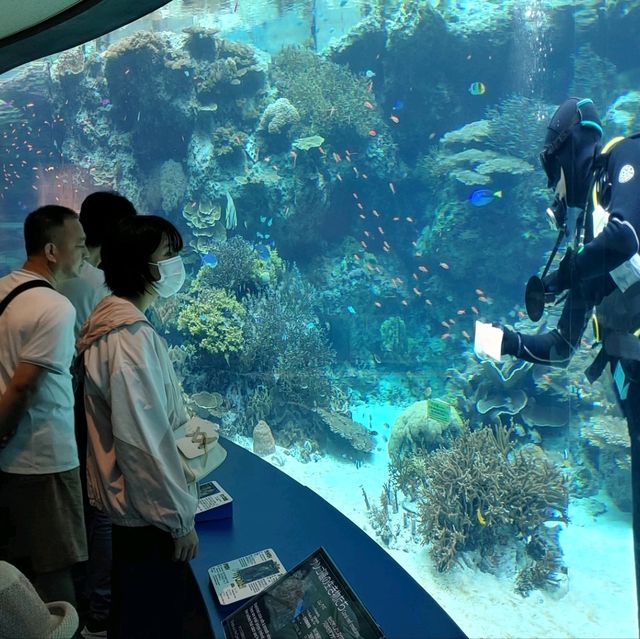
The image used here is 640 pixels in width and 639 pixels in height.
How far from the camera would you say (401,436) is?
23.5 feet

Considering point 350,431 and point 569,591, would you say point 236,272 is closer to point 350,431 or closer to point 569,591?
point 350,431

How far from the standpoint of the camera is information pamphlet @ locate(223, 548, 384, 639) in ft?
3.70

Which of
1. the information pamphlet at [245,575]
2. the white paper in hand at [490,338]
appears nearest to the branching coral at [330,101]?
the white paper in hand at [490,338]

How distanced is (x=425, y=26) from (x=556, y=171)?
32.6 feet

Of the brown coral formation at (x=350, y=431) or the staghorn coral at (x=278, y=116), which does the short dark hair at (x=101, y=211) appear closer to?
the brown coral formation at (x=350, y=431)

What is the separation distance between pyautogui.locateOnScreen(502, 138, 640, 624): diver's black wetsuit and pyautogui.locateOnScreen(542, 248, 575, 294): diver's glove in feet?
0.11

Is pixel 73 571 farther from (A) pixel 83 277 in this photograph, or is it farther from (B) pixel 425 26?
(B) pixel 425 26

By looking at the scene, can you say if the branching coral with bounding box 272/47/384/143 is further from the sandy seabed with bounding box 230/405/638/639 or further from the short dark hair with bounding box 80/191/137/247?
the short dark hair with bounding box 80/191/137/247

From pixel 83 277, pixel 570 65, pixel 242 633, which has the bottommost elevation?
pixel 242 633

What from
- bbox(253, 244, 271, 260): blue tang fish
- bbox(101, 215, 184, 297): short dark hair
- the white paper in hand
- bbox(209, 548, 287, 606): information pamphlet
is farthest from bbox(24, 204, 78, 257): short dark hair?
bbox(253, 244, 271, 260): blue tang fish

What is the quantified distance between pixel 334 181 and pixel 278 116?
5.89ft

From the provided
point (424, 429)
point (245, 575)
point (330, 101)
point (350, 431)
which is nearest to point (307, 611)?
point (245, 575)

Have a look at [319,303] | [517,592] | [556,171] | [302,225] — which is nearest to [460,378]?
[319,303]

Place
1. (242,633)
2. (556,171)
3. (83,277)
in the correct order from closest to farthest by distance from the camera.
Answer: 1. (242,633)
2. (83,277)
3. (556,171)
